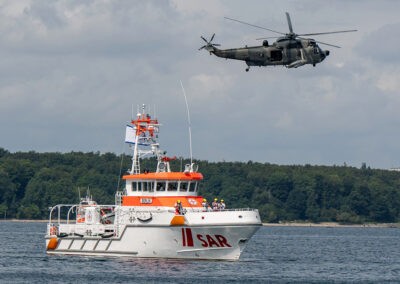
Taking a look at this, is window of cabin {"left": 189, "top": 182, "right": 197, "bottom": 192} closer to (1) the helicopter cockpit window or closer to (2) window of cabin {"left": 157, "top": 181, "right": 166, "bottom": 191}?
(2) window of cabin {"left": 157, "top": 181, "right": 166, "bottom": 191}

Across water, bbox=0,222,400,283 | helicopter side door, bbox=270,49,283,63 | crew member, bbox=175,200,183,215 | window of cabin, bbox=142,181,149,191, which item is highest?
helicopter side door, bbox=270,49,283,63

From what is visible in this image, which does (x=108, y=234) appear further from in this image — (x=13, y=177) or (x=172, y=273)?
(x=13, y=177)

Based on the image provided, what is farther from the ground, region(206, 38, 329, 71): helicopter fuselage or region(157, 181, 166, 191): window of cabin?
region(206, 38, 329, 71): helicopter fuselage

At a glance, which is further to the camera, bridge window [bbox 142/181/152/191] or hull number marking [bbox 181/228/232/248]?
bridge window [bbox 142/181/152/191]

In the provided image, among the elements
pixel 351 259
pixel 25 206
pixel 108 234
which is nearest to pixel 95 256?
pixel 108 234

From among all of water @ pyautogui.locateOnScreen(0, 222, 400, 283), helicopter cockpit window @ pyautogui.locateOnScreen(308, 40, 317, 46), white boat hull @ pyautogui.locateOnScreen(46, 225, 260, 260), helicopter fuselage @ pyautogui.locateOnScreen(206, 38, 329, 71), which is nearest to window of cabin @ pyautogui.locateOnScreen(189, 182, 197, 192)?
white boat hull @ pyautogui.locateOnScreen(46, 225, 260, 260)

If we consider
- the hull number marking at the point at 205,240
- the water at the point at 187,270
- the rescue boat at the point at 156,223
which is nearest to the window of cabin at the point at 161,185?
the rescue boat at the point at 156,223

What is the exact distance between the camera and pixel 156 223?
220ft

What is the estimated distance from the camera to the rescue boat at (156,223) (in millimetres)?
66438

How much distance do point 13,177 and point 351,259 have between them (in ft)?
410

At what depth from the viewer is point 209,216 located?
6625 centimetres

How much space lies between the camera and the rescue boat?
6644cm

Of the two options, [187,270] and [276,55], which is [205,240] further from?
[276,55]

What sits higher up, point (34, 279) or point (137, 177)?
point (137, 177)
